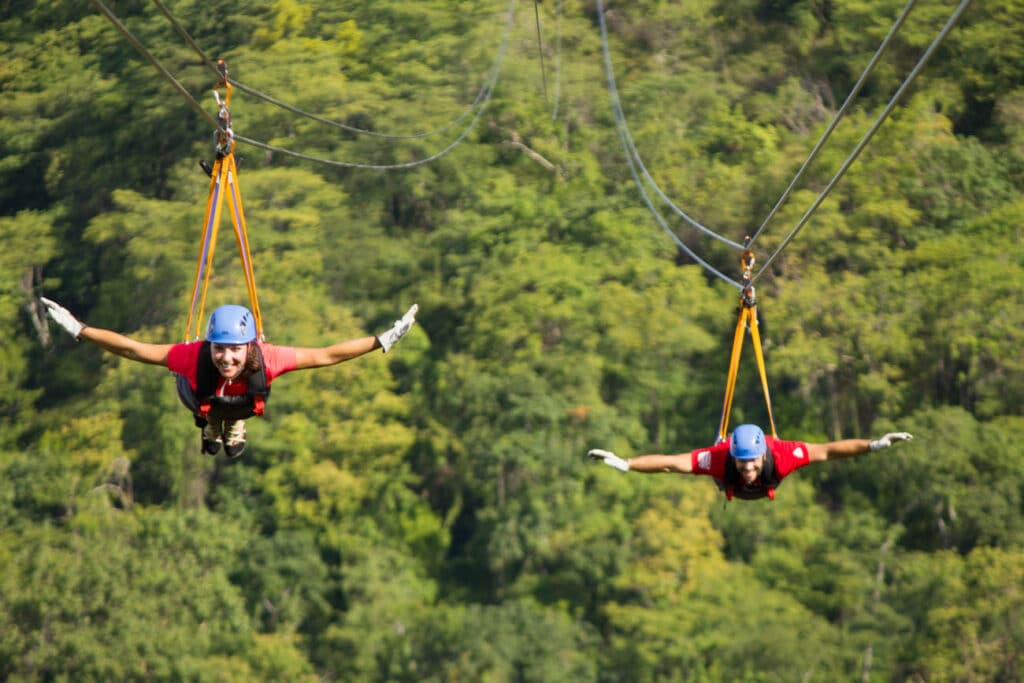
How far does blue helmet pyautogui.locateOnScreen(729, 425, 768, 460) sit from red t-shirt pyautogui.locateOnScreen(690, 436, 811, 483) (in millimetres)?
107

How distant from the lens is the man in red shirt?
384 inches

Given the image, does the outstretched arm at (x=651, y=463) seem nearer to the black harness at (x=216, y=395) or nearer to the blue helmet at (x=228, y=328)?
the black harness at (x=216, y=395)

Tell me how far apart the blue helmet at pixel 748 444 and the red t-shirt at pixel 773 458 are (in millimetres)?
107

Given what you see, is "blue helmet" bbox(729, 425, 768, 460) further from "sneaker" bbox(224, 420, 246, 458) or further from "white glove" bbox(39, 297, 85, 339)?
"white glove" bbox(39, 297, 85, 339)

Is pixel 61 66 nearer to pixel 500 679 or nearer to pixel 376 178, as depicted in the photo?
pixel 376 178

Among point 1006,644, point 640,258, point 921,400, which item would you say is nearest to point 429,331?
point 640,258

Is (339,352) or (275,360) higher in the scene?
(339,352)

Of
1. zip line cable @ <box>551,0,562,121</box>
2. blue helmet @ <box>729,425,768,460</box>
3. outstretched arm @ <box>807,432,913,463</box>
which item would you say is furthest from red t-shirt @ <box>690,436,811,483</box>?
zip line cable @ <box>551,0,562,121</box>

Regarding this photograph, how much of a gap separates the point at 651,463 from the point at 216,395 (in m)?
2.53

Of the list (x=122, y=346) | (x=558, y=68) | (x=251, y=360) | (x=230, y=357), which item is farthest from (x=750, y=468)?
(x=558, y=68)

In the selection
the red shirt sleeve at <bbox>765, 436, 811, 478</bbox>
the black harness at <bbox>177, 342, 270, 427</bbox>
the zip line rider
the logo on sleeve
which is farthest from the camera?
the logo on sleeve

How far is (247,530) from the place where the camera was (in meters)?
37.6

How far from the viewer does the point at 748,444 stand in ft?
32.1

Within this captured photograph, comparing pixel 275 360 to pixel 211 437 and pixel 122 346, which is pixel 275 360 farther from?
pixel 211 437
